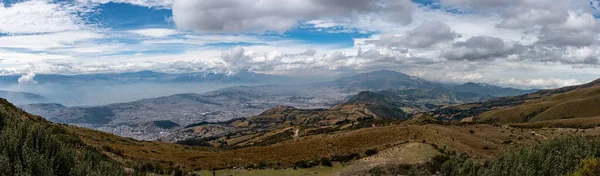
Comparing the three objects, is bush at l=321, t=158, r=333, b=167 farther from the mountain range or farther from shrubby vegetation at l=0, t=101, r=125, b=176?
shrubby vegetation at l=0, t=101, r=125, b=176

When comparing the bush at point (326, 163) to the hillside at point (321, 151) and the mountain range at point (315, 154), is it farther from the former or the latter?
the hillside at point (321, 151)

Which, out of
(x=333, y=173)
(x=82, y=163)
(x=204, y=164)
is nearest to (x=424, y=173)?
(x=333, y=173)

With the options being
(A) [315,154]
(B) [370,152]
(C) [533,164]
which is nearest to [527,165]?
(C) [533,164]

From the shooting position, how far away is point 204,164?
39.2 meters

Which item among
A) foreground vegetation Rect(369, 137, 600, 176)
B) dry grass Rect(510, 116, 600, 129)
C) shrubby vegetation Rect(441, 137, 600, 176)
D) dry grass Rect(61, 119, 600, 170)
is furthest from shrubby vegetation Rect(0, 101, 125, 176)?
dry grass Rect(510, 116, 600, 129)

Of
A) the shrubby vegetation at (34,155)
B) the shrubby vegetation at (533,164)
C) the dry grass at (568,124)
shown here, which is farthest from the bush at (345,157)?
the dry grass at (568,124)

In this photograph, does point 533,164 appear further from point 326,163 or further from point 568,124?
point 568,124

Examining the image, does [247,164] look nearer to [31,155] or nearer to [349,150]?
[349,150]

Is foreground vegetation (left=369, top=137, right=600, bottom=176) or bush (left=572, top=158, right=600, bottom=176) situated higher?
bush (left=572, top=158, right=600, bottom=176)

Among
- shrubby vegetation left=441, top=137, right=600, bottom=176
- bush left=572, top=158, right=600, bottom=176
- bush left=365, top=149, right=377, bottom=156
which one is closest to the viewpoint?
bush left=572, top=158, right=600, bottom=176

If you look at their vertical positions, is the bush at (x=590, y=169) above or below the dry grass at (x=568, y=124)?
above

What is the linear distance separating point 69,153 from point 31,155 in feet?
9.66

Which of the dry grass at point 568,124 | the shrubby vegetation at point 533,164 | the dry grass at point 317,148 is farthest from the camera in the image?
the dry grass at point 568,124

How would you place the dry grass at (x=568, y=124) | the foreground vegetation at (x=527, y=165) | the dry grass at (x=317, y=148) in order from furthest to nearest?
the dry grass at (x=568, y=124) < the dry grass at (x=317, y=148) < the foreground vegetation at (x=527, y=165)
